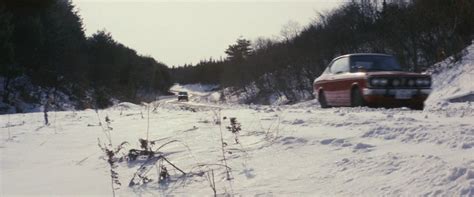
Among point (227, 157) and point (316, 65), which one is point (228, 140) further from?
point (316, 65)

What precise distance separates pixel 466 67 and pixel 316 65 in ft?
68.0

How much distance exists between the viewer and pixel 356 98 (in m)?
9.67

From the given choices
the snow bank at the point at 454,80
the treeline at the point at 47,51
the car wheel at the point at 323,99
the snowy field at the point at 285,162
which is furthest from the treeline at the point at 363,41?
the snowy field at the point at 285,162

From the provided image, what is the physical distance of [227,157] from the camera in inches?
169

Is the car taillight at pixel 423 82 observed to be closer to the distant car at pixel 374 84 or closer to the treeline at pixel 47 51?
the distant car at pixel 374 84

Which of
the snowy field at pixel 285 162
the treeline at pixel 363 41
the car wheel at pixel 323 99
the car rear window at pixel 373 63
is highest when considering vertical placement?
the treeline at pixel 363 41

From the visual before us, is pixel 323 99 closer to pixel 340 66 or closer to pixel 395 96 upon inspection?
pixel 340 66

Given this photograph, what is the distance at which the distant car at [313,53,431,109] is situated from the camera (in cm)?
902

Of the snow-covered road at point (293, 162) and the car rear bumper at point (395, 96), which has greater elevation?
the car rear bumper at point (395, 96)

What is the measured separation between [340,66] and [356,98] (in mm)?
1273

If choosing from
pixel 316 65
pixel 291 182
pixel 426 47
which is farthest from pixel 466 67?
pixel 316 65

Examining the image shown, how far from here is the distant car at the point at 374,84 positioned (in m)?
9.02

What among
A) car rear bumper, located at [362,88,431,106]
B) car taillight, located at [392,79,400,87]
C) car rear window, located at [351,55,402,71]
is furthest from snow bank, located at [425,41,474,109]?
car taillight, located at [392,79,400,87]

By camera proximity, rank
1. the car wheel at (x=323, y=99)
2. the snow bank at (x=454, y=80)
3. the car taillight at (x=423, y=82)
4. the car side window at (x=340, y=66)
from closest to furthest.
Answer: the car taillight at (x=423, y=82) → the car side window at (x=340, y=66) → the car wheel at (x=323, y=99) → the snow bank at (x=454, y=80)
